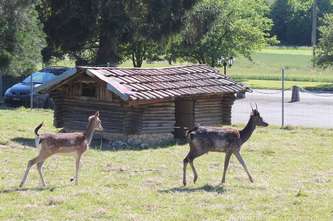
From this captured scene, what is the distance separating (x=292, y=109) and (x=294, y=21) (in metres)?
90.5

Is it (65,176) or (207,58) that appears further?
(207,58)

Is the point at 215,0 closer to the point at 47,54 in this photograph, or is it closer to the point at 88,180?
the point at 47,54

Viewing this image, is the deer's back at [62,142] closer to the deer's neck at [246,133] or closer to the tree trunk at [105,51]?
the deer's neck at [246,133]

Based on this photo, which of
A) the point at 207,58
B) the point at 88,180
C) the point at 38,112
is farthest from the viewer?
the point at 207,58

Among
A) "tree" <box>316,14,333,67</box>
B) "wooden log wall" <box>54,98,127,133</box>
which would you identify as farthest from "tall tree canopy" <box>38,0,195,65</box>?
"tree" <box>316,14,333,67</box>

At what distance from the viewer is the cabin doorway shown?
21484 millimetres

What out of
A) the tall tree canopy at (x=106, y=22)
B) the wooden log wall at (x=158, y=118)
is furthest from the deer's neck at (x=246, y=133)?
the tall tree canopy at (x=106, y=22)

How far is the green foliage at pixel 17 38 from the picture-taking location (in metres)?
22.7

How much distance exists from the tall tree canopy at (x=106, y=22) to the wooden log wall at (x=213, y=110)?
11573mm

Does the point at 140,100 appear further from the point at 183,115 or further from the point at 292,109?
the point at 292,109

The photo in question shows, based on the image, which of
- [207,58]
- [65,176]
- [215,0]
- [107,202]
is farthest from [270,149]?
[207,58]

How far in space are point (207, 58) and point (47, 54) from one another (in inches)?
593

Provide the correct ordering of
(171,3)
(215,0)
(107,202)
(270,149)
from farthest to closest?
1. (215,0)
2. (171,3)
3. (270,149)
4. (107,202)

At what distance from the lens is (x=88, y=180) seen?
555 inches
